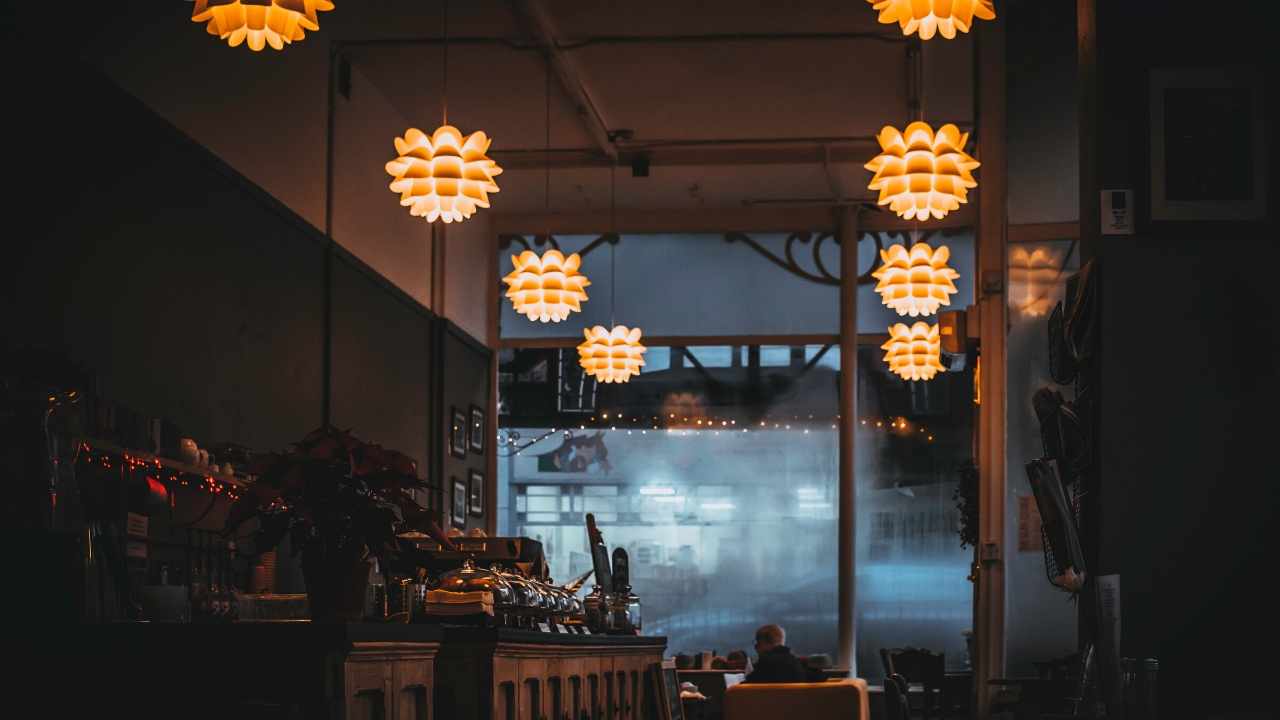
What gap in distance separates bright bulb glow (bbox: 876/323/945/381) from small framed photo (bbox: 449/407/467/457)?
12.6 feet

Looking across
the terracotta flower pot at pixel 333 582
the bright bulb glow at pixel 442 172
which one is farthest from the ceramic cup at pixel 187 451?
the terracotta flower pot at pixel 333 582

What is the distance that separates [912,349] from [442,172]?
6.11 meters

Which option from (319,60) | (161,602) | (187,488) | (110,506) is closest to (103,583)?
(161,602)

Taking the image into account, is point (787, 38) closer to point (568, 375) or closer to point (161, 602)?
point (568, 375)

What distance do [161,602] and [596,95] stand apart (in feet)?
27.9

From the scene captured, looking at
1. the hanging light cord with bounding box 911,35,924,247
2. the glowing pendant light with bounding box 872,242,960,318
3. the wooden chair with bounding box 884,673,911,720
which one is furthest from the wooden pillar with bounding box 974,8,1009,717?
the wooden chair with bounding box 884,673,911,720

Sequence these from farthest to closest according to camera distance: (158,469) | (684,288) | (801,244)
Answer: (684,288), (801,244), (158,469)

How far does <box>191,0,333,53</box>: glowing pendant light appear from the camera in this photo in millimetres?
6305

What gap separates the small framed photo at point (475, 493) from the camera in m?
14.8

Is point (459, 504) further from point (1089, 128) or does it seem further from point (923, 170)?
point (1089, 128)

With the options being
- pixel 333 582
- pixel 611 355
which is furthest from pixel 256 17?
pixel 611 355

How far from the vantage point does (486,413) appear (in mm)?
15523

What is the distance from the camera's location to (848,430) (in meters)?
15.2

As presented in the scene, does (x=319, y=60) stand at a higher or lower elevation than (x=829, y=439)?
higher
